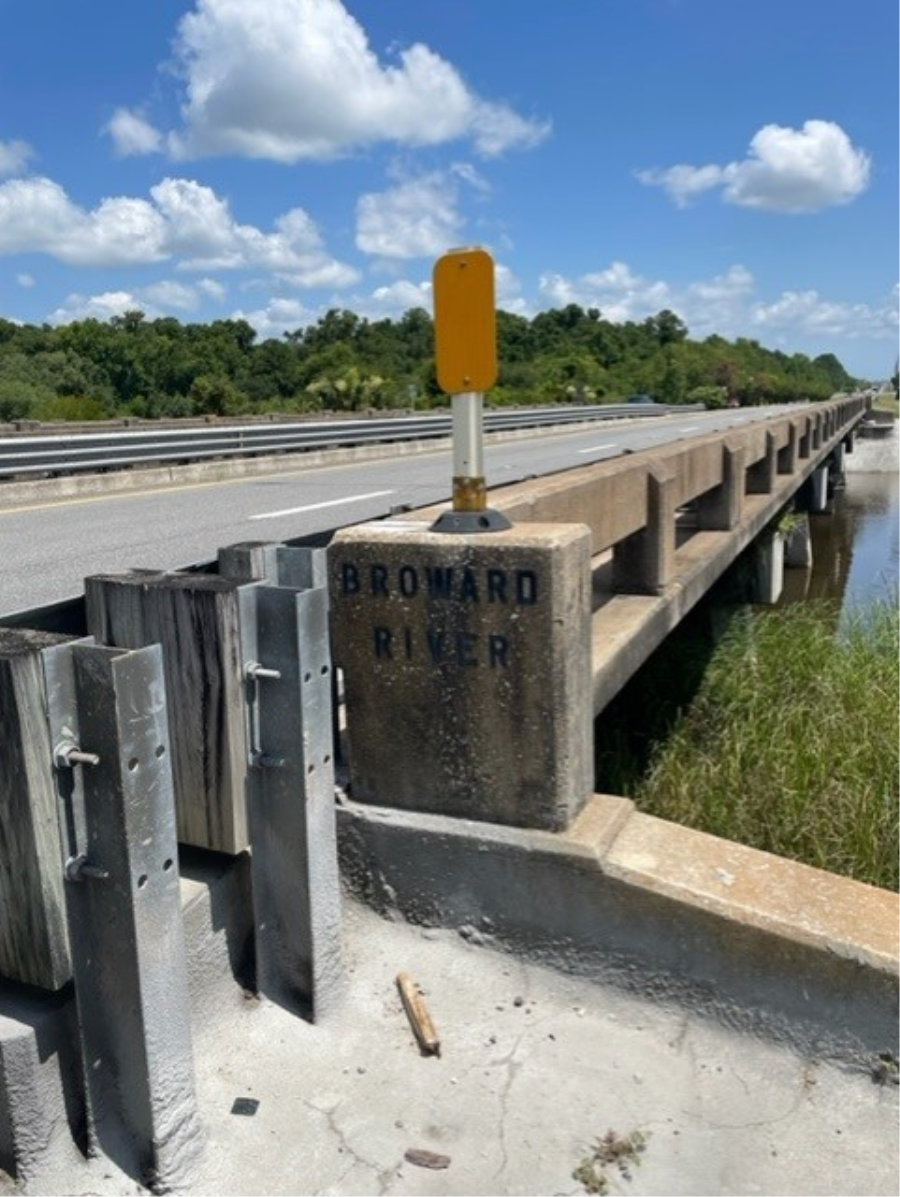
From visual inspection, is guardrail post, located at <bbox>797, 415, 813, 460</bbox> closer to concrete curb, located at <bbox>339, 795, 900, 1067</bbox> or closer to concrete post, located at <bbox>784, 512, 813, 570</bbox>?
concrete post, located at <bbox>784, 512, 813, 570</bbox>

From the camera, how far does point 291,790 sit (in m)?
3.07

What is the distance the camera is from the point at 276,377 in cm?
9306

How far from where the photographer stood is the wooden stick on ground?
120 inches

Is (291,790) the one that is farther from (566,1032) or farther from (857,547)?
(857,547)

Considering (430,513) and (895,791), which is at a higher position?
(430,513)

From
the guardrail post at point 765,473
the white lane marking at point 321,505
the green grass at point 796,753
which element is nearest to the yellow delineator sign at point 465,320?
the green grass at point 796,753

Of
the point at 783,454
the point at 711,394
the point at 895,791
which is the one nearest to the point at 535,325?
the point at 711,394

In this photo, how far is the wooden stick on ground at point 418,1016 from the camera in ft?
10.0

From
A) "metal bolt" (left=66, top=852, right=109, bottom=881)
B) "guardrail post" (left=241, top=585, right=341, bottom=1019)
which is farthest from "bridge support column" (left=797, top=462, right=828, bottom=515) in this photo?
"metal bolt" (left=66, top=852, right=109, bottom=881)

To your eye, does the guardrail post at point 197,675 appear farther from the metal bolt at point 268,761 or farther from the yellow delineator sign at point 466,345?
the yellow delineator sign at point 466,345

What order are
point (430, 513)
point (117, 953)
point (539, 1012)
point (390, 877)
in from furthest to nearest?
point (430, 513) → point (390, 877) → point (539, 1012) → point (117, 953)

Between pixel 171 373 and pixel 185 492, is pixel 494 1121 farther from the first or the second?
pixel 171 373

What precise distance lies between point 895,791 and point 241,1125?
508cm

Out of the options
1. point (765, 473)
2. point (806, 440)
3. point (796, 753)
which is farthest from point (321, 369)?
point (796, 753)
